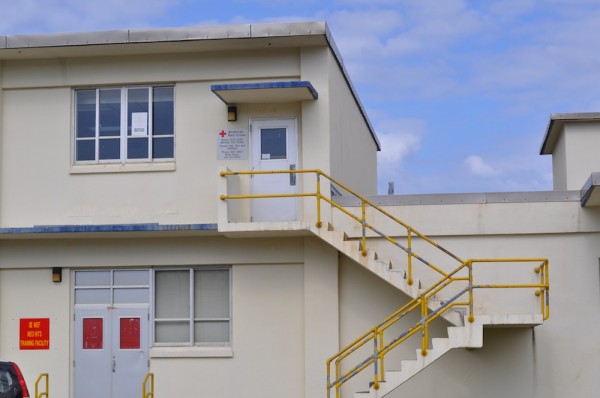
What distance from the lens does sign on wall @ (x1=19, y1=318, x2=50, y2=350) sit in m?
20.4

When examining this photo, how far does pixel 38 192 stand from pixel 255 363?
18.8 ft

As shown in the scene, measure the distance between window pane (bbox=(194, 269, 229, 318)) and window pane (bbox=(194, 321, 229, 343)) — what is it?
6.3 inches

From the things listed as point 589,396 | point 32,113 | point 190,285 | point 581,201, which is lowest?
point 589,396

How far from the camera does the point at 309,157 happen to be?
64.6ft

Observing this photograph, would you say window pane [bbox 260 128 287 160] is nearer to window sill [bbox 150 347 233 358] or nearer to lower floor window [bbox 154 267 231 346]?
lower floor window [bbox 154 267 231 346]

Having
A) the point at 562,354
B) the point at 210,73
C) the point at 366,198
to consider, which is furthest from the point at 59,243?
the point at 562,354

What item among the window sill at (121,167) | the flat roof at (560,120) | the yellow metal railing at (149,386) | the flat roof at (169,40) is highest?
the flat roof at (169,40)

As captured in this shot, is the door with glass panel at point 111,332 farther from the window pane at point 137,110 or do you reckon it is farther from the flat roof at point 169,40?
the flat roof at point 169,40

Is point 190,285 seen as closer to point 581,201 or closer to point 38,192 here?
point 38,192

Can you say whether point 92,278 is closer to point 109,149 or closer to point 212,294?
point 212,294

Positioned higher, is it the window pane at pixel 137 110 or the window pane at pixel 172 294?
the window pane at pixel 137 110

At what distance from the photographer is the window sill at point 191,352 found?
19.7 metres

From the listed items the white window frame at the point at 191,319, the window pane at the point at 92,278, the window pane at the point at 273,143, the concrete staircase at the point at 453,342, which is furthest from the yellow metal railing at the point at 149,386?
the window pane at the point at 273,143

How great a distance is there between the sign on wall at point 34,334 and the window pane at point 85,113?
12.9 feet
